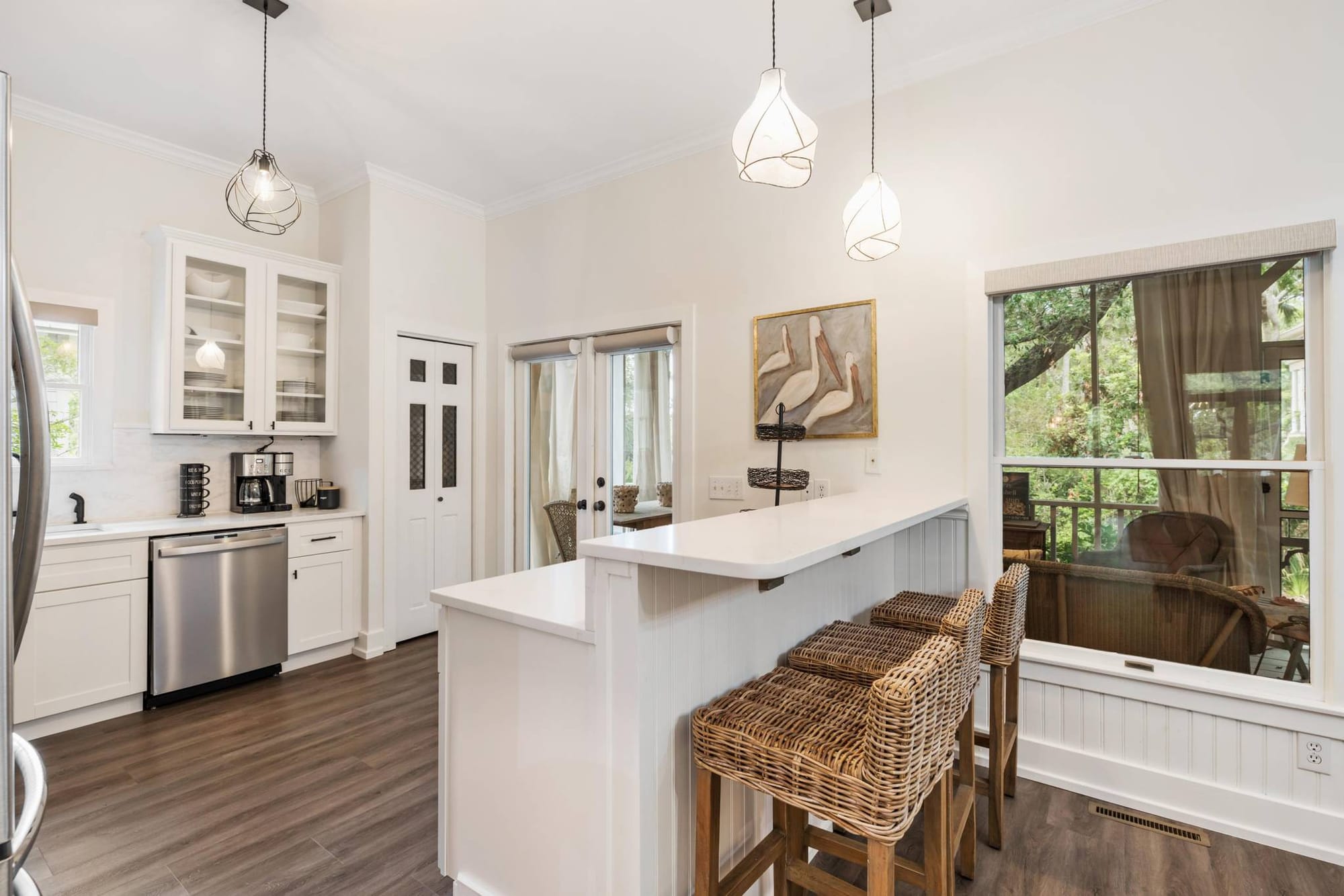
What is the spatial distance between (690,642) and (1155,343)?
82.3 inches

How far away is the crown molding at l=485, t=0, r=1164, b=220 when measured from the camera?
2.39 m

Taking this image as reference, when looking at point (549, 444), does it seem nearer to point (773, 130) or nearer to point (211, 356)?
point (211, 356)

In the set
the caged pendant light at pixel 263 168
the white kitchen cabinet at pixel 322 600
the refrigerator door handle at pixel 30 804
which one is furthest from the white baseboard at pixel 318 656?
the refrigerator door handle at pixel 30 804

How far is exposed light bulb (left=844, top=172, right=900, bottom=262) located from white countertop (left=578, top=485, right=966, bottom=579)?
955 mm

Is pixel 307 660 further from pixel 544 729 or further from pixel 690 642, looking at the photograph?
pixel 690 642

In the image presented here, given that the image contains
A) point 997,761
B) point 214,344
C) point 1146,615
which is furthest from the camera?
point 214,344

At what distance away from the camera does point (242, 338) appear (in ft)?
12.1

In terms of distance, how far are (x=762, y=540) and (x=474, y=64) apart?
2.64 metres

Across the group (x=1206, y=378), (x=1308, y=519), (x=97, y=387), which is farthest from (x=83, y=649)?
(x=1308, y=519)

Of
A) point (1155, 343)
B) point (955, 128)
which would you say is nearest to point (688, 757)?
point (1155, 343)

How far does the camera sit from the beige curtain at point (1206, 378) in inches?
85.3

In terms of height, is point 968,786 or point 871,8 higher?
point 871,8

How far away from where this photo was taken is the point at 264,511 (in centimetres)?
373

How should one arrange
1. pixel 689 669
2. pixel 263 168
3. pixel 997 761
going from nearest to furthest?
pixel 689 669
pixel 997 761
pixel 263 168
